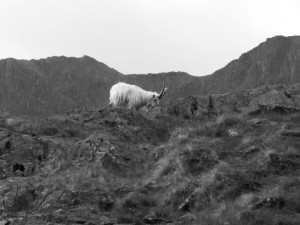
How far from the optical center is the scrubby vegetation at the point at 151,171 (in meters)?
10.7

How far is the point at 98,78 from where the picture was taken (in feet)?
391

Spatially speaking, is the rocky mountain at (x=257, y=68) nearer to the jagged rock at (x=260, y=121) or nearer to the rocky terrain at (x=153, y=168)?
the rocky terrain at (x=153, y=168)

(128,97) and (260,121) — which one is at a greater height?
(128,97)

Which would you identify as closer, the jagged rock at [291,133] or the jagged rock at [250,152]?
the jagged rock at [250,152]

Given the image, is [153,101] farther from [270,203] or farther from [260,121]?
[270,203]

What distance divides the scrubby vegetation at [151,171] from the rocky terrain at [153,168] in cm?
2

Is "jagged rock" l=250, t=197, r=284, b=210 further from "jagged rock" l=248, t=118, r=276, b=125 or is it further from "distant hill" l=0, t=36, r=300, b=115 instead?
"distant hill" l=0, t=36, r=300, b=115

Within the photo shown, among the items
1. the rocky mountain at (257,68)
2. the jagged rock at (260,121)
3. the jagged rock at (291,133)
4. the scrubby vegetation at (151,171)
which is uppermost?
the rocky mountain at (257,68)

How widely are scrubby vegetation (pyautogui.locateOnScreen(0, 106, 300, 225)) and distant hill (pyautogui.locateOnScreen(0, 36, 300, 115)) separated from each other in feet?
215

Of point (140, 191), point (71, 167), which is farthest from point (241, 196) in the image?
point (71, 167)

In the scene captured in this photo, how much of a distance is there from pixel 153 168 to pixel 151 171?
0.28m

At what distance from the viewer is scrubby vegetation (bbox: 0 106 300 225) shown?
10703 mm

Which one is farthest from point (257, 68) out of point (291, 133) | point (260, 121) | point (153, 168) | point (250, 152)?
point (250, 152)

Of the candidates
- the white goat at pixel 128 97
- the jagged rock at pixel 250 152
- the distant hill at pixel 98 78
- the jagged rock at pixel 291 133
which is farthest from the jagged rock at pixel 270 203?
the distant hill at pixel 98 78
